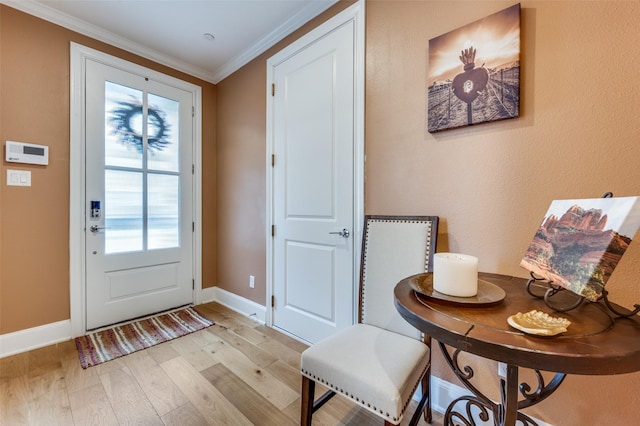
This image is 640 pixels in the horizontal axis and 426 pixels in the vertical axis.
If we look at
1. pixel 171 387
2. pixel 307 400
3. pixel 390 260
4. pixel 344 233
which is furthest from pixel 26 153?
pixel 390 260

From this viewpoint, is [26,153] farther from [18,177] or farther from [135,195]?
[135,195]

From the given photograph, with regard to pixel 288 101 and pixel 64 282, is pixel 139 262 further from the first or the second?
pixel 288 101

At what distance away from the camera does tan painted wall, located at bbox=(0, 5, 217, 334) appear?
193 centimetres

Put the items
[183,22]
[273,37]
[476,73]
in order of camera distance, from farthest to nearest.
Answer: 1. [273,37]
2. [183,22]
3. [476,73]

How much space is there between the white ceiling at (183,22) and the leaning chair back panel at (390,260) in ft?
5.54

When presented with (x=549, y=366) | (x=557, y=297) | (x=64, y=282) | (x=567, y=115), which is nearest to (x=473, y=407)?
(x=557, y=297)

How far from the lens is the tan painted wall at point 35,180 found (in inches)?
76.2

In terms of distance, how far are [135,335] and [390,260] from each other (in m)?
2.24

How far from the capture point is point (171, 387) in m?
1.61

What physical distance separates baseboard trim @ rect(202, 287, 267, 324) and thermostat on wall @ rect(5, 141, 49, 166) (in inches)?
71.4

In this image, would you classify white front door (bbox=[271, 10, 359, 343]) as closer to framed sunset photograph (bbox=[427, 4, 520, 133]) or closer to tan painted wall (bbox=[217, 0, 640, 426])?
tan painted wall (bbox=[217, 0, 640, 426])

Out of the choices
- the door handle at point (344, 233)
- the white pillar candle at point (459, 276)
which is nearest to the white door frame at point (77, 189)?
the door handle at point (344, 233)

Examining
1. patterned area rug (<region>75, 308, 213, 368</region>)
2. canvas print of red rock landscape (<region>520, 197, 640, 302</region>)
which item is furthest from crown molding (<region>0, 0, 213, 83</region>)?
canvas print of red rock landscape (<region>520, 197, 640, 302</region>)

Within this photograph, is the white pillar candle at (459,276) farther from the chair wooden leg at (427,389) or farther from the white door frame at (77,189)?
the white door frame at (77,189)
